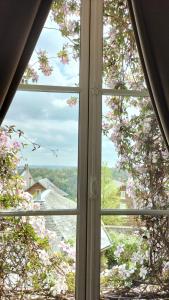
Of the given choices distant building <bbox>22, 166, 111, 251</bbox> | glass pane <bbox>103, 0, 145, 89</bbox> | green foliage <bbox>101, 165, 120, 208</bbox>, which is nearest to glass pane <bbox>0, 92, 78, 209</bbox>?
distant building <bbox>22, 166, 111, 251</bbox>

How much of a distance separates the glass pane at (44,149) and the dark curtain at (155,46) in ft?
1.39

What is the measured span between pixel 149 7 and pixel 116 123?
60cm

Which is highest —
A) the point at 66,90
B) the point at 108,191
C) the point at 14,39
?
the point at 14,39

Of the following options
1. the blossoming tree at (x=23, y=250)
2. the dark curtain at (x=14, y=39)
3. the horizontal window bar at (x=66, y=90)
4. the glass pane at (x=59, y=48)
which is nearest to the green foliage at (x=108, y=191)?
the blossoming tree at (x=23, y=250)

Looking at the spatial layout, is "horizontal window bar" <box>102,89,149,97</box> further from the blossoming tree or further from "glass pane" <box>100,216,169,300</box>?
"glass pane" <box>100,216,169,300</box>

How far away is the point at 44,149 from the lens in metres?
2.07

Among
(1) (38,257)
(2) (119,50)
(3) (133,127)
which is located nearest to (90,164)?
(3) (133,127)

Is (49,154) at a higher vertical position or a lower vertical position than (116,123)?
lower

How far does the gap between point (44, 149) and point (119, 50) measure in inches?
26.5

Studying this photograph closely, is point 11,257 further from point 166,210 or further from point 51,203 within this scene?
point 166,210

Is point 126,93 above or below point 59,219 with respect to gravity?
above

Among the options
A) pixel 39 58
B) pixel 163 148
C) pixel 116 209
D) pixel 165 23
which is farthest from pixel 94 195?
pixel 165 23

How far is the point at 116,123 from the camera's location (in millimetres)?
2154

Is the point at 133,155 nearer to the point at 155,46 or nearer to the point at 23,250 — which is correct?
the point at 155,46
